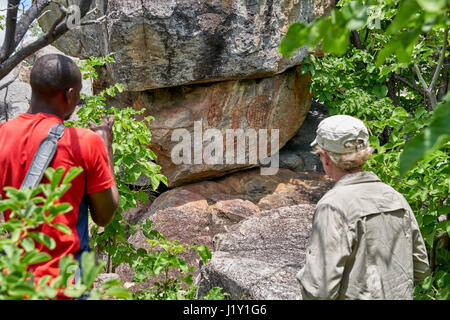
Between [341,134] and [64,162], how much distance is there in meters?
1.08

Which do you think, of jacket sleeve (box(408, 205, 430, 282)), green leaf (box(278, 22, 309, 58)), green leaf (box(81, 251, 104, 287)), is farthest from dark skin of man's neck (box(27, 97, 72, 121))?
jacket sleeve (box(408, 205, 430, 282))

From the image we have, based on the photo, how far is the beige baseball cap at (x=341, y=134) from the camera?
1.93 metres

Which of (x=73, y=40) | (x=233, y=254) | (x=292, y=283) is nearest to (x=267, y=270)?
(x=292, y=283)

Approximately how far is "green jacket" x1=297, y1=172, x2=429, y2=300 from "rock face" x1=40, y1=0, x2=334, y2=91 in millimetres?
5023

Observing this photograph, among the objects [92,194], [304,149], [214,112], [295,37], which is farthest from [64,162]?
[304,149]

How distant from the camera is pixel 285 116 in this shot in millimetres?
8000

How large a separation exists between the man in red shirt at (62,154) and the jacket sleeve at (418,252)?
4.09ft

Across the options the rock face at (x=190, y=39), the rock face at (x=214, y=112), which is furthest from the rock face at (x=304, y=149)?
the rock face at (x=190, y=39)

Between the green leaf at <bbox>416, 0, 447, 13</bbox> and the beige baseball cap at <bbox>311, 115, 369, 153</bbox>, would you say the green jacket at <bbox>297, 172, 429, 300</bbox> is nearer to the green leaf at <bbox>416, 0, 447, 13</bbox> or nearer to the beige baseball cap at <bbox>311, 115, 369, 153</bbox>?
the beige baseball cap at <bbox>311, 115, 369, 153</bbox>

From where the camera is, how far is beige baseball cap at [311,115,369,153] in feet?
6.32

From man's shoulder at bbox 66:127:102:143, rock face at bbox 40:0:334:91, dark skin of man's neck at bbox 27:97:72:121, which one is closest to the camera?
man's shoulder at bbox 66:127:102:143

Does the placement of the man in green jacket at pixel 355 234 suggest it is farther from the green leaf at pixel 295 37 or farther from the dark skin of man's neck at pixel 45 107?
the dark skin of man's neck at pixel 45 107

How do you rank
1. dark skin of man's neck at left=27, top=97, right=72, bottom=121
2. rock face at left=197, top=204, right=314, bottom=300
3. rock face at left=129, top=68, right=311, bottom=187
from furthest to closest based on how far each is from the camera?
1. rock face at left=129, top=68, right=311, bottom=187
2. rock face at left=197, top=204, right=314, bottom=300
3. dark skin of man's neck at left=27, top=97, right=72, bottom=121
